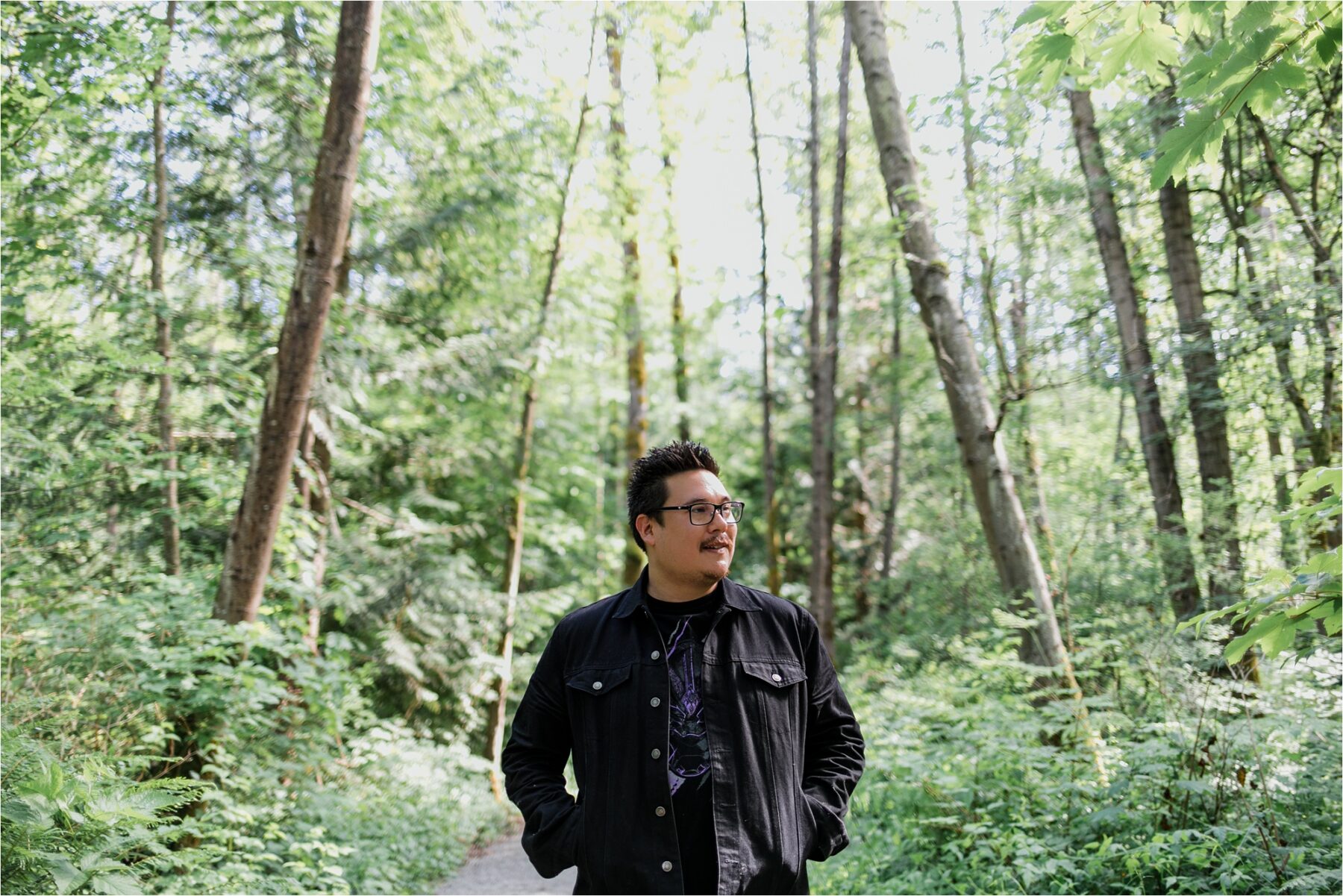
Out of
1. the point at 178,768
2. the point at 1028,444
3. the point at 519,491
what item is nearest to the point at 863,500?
the point at 1028,444

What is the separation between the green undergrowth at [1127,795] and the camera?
13.6 ft

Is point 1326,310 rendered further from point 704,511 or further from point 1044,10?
point 704,511

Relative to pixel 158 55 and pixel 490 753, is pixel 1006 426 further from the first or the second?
pixel 158 55

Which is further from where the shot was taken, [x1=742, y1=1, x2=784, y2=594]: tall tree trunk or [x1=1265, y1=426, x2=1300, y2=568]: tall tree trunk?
[x1=742, y1=1, x2=784, y2=594]: tall tree trunk

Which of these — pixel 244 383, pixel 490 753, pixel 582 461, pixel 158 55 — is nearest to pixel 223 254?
pixel 244 383

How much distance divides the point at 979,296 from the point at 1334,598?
11.2 metres

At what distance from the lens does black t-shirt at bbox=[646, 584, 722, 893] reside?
2457 mm

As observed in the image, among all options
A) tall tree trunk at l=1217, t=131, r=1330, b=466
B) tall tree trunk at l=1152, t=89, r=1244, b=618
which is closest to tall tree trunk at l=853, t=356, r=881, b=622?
tall tree trunk at l=1152, t=89, r=1244, b=618

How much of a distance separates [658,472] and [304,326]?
410 cm

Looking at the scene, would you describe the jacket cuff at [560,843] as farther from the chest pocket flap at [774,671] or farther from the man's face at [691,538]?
the man's face at [691,538]

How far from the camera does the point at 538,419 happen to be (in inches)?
645

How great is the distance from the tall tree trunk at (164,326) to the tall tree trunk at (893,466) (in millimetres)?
11906

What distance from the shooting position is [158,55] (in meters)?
5.92

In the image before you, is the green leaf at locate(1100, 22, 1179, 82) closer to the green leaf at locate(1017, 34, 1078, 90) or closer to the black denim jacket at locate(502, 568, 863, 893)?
the green leaf at locate(1017, 34, 1078, 90)
